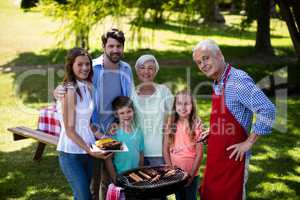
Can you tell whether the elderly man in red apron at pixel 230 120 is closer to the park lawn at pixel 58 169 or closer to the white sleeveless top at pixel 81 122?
the white sleeveless top at pixel 81 122

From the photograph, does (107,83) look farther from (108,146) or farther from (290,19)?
(290,19)

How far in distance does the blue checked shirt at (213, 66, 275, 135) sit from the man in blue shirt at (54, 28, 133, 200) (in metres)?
1.09

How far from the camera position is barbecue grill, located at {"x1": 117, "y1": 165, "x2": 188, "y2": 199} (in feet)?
10.4

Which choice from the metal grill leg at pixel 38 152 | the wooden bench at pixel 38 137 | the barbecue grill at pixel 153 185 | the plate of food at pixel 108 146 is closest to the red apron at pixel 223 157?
the barbecue grill at pixel 153 185

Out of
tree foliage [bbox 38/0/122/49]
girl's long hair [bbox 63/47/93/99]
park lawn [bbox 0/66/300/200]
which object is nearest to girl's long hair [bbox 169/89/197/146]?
girl's long hair [bbox 63/47/93/99]

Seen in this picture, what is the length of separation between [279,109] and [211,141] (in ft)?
19.4

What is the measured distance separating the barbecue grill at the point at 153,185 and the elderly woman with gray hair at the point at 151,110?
0.42m

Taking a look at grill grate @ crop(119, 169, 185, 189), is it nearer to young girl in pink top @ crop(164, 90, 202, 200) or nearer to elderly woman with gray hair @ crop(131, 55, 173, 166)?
young girl in pink top @ crop(164, 90, 202, 200)

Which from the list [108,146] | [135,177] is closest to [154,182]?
[135,177]

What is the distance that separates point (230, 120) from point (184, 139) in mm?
617

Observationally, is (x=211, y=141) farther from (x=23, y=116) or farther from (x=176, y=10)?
(x=176, y=10)

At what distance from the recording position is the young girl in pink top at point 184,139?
148 inches

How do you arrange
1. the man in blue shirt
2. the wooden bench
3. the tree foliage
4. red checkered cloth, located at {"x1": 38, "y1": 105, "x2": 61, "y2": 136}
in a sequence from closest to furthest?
the man in blue shirt
the wooden bench
red checkered cloth, located at {"x1": 38, "y1": 105, "x2": 61, "y2": 136}
the tree foliage

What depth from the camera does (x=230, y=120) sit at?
327cm
